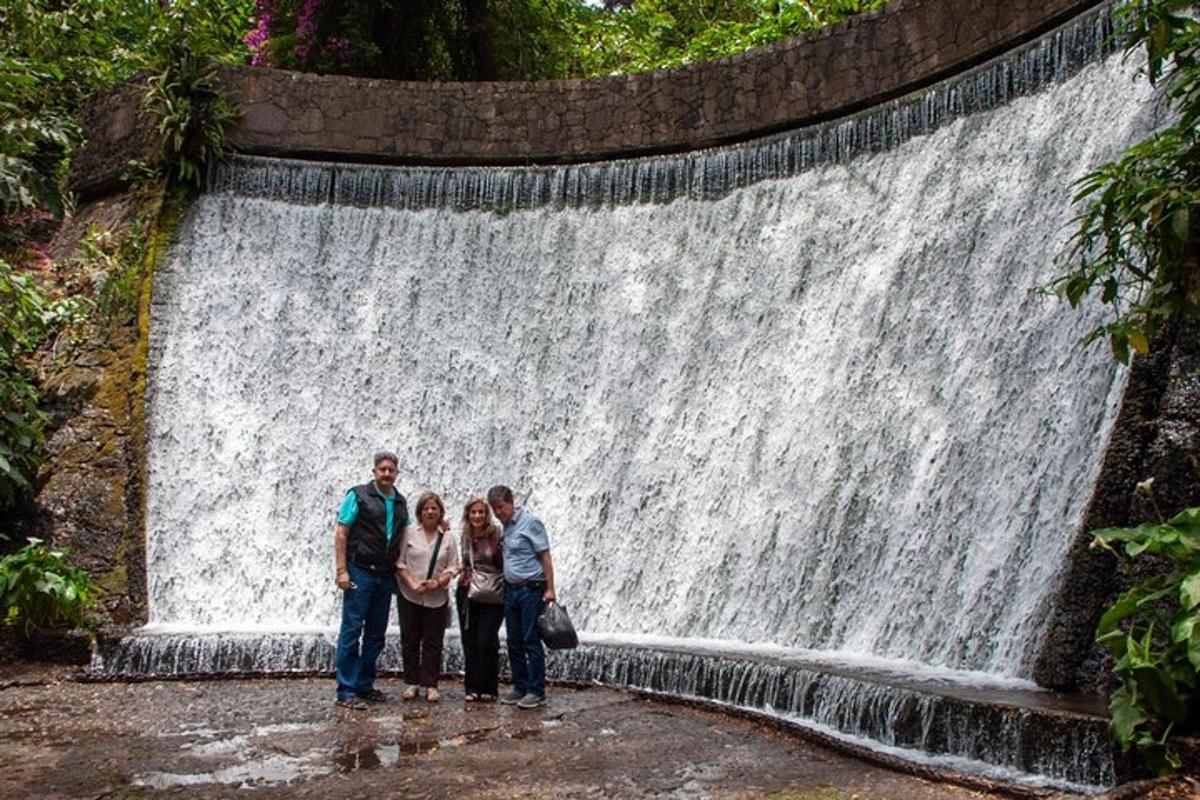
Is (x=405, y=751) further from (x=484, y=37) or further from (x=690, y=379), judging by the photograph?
(x=484, y=37)

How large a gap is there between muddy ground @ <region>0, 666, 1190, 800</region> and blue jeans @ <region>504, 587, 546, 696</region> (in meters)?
0.20

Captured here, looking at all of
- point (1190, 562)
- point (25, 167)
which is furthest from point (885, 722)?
point (25, 167)

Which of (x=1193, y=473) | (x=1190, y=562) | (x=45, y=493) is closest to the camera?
(x=1190, y=562)

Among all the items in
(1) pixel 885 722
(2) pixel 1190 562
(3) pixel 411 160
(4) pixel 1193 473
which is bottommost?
(1) pixel 885 722

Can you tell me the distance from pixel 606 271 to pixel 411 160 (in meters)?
2.59

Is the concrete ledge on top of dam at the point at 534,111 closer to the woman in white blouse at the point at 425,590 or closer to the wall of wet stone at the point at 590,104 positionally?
the wall of wet stone at the point at 590,104

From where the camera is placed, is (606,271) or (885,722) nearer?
(885,722)

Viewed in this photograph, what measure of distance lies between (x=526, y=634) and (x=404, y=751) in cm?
123

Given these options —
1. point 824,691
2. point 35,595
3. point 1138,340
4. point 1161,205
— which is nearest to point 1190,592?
point 1138,340

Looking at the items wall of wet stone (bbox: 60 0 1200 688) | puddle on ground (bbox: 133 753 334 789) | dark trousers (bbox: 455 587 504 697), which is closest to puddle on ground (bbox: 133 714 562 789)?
puddle on ground (bbox: 133 753 334 789)

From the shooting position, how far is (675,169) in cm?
1159

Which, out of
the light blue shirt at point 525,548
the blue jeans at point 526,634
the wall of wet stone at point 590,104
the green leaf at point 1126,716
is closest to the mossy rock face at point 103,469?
the wall of wet stone at point 590,104

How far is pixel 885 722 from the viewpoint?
5.46m

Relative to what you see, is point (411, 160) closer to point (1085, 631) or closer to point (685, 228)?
point (685, 228)
